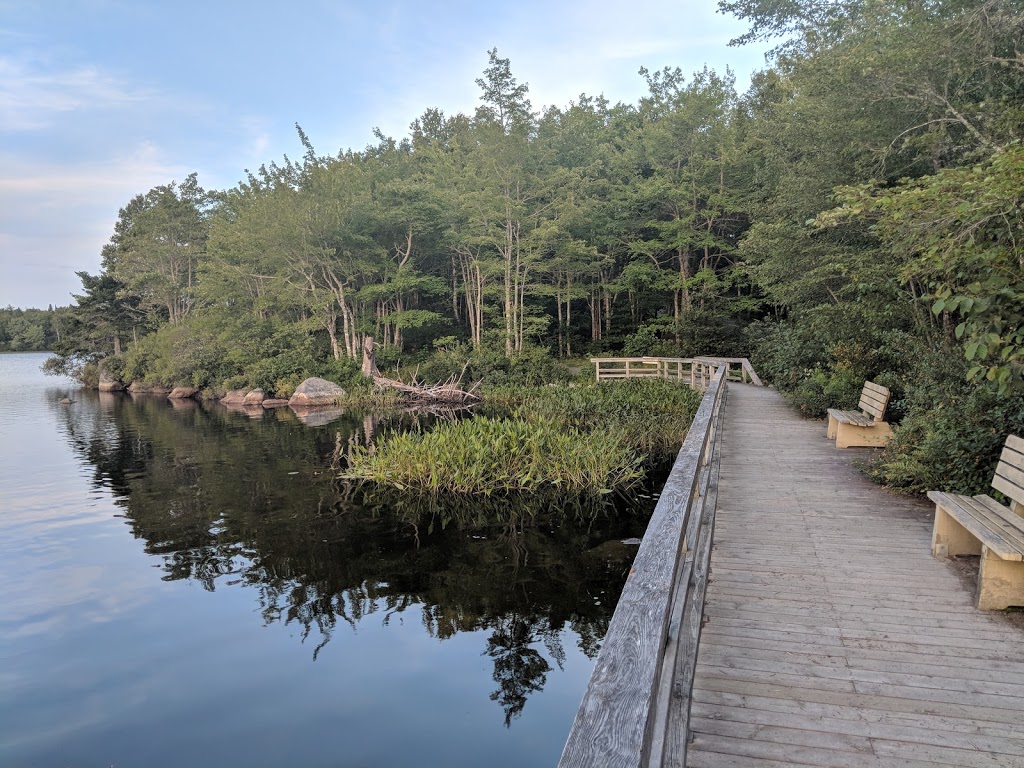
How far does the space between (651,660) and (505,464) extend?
29.8ft

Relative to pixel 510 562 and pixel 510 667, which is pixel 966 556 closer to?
pixel 510 667

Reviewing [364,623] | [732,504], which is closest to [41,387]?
[364,623]

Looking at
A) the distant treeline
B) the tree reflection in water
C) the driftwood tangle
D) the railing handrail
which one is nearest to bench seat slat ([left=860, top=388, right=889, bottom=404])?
the tree reflection in water

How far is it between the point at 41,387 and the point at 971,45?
47.3 meters

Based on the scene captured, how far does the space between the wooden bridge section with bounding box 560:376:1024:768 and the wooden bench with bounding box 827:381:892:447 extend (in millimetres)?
2728

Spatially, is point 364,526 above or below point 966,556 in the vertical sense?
below

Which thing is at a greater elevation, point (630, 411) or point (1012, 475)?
point (1012, 475)

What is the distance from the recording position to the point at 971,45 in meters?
8.40

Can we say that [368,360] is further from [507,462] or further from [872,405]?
[872,405]

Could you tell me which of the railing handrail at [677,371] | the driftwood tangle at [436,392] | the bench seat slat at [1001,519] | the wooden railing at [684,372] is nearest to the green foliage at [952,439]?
the bench seat slat at [1001,519]

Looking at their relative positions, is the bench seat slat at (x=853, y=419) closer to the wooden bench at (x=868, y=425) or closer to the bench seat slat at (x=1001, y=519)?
the wooden bench at (x=868, y=425)

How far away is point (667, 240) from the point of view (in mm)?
28188

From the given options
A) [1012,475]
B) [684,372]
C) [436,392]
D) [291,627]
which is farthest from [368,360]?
[1012,475]

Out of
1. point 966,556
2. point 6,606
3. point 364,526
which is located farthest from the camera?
point 364,526
